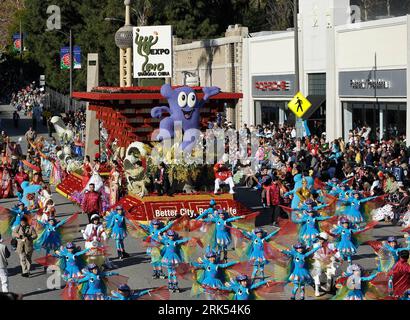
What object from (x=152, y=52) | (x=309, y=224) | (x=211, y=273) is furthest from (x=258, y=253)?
(x=152, y=52)

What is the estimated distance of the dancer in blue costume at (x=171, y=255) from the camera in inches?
690

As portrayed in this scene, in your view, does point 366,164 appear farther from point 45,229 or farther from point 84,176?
point 45,229

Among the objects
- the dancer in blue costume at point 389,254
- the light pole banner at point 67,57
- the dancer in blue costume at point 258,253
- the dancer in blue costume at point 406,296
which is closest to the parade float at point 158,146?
the dancer in blue costume at point 258,253

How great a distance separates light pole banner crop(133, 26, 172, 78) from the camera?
44.0 m

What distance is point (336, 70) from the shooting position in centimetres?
4106

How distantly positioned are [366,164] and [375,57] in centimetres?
922

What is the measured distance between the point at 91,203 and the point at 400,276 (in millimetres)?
10523

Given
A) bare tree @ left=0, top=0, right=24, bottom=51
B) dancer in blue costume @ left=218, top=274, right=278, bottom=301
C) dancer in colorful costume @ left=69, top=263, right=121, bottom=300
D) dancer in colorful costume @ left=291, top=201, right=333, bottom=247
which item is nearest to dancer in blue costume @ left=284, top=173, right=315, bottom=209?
dancer in colorful costume @ left=291, top=201, right=333, bottom=247

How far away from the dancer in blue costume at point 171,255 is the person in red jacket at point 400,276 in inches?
171

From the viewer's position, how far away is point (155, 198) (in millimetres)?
24922

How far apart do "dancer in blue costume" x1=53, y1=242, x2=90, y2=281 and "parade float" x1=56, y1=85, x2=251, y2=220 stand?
7.85 metres

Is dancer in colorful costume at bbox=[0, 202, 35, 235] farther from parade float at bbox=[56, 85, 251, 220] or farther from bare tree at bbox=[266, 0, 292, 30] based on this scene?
bare tree at bbox=[266, 0, 292, 30]

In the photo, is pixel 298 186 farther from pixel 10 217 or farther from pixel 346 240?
pixel 10 217
